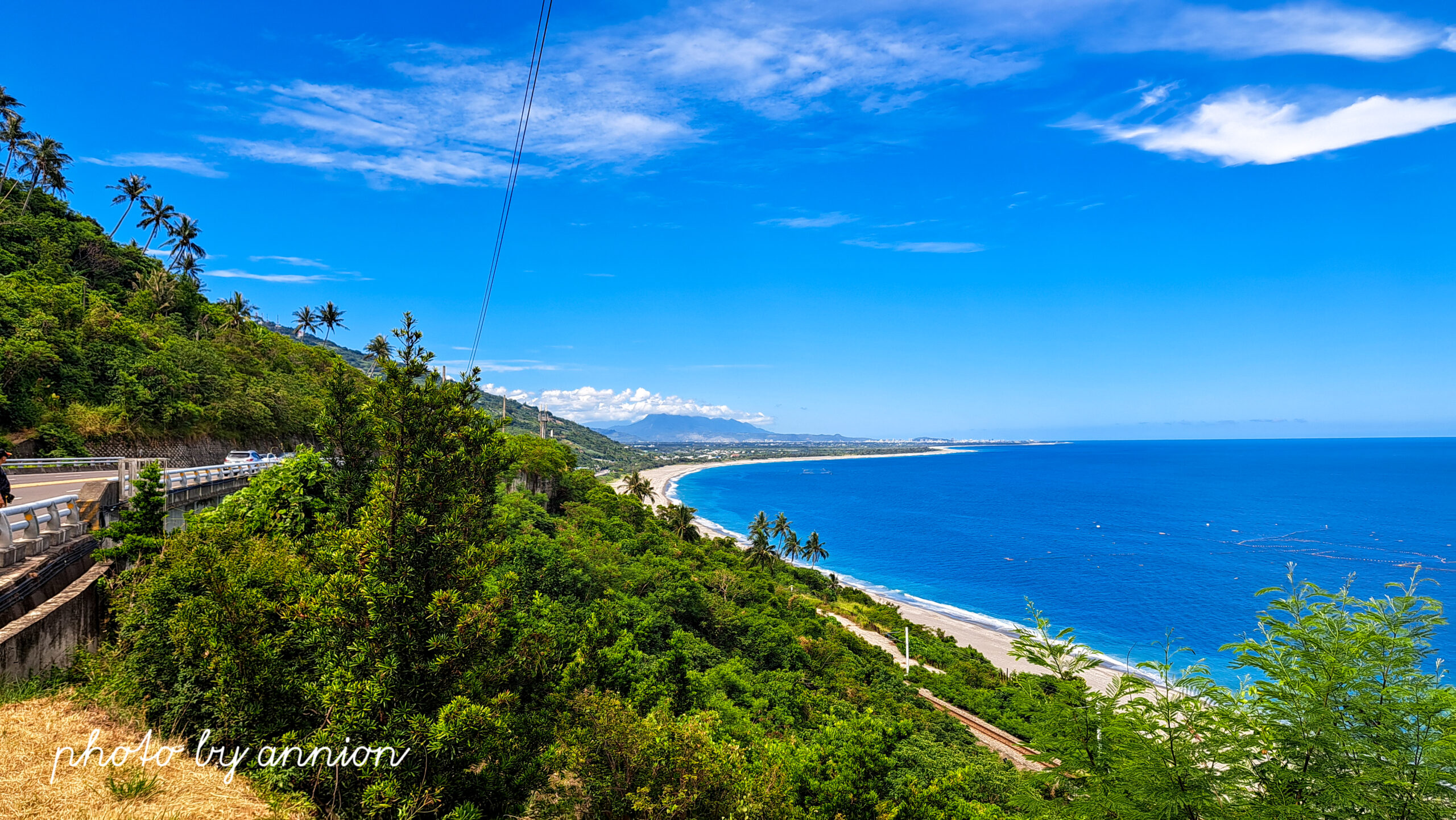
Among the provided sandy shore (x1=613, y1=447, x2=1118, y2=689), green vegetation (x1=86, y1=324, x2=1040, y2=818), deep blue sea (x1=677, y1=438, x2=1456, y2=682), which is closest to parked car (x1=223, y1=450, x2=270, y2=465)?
green vegetation (x1=86, y1=324, x2=1040, y2=818)

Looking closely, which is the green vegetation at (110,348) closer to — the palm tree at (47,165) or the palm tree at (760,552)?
the palm tree at (47,165)

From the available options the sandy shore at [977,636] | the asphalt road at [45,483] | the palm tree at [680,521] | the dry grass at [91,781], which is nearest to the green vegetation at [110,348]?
the asphalt road at [45,483]

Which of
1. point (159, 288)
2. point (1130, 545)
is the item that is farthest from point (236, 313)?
point (1130, 545)

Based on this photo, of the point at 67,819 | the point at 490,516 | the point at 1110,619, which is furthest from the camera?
the point at 1110,619

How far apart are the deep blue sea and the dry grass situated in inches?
1618

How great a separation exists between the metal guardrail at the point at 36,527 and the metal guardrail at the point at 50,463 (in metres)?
5.29

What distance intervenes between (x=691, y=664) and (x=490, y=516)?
532 inches

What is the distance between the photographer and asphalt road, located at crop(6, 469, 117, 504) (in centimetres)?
1745

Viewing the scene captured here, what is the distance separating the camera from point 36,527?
41.5ft

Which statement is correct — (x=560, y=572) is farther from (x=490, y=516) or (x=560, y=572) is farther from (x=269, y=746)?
(x=269, y=746)

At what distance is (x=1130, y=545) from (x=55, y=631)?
118602 millimetres

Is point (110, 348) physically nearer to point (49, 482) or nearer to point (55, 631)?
point (49, 482)

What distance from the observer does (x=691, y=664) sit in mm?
22781

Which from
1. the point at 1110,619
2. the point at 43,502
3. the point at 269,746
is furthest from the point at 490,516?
the point at 1110,619
